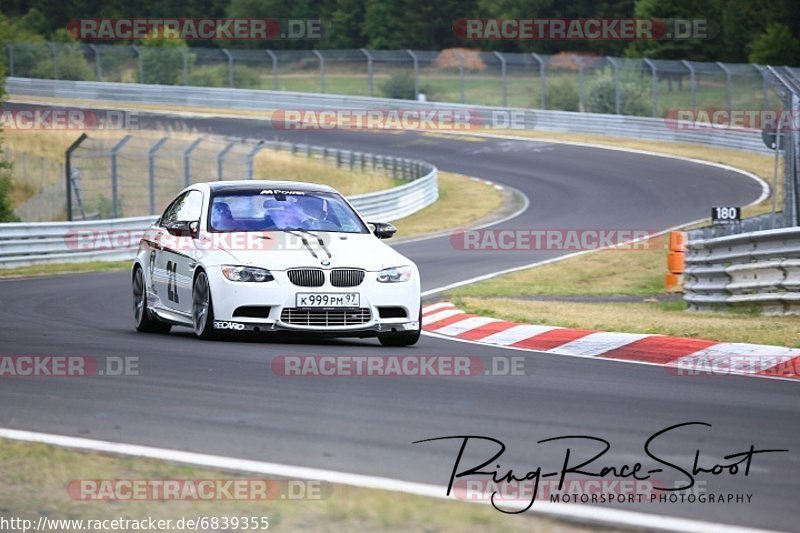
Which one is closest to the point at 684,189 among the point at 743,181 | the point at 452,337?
the point at 743,181

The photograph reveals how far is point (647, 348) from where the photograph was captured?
38.1 ft

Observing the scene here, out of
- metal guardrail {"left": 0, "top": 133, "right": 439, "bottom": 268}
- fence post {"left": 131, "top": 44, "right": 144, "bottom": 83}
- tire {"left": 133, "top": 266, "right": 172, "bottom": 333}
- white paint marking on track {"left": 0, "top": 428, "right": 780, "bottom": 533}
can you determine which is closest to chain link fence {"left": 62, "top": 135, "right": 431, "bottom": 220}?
metal guardrail {"left": 0, "top": 133, "right": 439, "bottom": 268}

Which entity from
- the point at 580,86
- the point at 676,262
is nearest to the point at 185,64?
the point at 580,86

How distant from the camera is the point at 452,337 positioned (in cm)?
1359

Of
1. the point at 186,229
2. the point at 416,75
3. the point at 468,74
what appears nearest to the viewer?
the point at 186,229

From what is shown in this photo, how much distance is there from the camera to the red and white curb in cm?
1052

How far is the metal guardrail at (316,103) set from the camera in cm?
5153

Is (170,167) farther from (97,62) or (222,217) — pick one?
(222,217)

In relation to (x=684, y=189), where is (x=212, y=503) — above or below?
above

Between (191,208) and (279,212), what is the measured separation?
99cm

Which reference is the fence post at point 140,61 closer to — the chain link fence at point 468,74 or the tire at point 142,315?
the chain link fence at point 468,74

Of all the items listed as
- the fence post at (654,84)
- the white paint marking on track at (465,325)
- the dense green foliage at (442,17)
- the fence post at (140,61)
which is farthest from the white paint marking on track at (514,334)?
the dense green foliage at (442,17)

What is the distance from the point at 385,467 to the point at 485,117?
5115 centimetres

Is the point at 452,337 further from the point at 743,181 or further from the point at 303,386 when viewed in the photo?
the point at 743,181
